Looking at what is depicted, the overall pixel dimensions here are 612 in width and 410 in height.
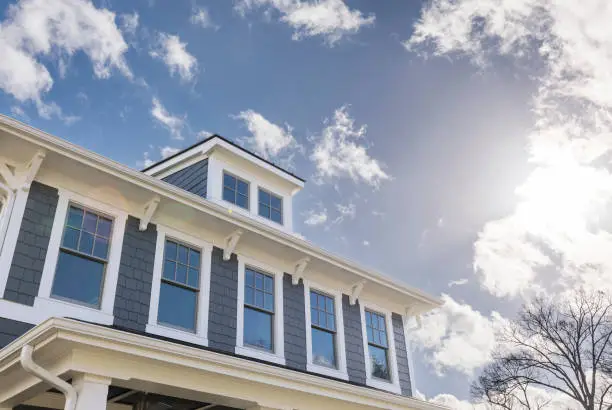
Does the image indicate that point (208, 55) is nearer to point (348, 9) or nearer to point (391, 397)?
point (348, 9)

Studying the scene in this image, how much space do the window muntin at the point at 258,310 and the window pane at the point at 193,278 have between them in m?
1.00

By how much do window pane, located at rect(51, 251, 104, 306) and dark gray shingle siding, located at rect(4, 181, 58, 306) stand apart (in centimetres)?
28

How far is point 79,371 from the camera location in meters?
5.64

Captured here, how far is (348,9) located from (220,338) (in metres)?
8.10

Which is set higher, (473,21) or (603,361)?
(473,21)

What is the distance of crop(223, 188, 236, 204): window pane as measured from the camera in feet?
38.2

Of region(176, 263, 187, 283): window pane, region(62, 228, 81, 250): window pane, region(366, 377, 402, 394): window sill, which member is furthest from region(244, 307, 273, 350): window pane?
region(62, 228, 81, 250): window pane

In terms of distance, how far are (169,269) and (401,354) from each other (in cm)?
591

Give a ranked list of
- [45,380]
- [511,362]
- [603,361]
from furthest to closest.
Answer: [511,362] < [603,361] < [45,380]

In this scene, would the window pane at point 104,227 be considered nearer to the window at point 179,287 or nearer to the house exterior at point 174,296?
the house exterior at point 174,296

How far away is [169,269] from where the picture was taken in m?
9.09

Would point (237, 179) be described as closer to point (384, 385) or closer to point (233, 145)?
point (233, 145)

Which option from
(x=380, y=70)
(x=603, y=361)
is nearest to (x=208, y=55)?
(x=380, y=70)

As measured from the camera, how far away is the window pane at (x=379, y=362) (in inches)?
461
